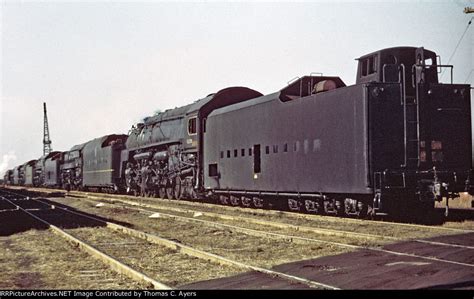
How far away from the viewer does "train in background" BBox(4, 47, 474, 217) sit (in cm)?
1533

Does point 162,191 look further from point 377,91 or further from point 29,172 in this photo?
point 29,172

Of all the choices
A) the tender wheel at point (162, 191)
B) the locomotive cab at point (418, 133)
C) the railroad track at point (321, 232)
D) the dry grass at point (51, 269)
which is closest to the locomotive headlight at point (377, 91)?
the locomotive cab at point (418, 133)

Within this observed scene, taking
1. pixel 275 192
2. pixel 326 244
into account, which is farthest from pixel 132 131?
pixel 326 244

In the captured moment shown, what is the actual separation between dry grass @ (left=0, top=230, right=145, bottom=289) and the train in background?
726 centimetres

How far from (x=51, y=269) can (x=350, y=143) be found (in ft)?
27.6

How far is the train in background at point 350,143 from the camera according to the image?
1533 centimetres

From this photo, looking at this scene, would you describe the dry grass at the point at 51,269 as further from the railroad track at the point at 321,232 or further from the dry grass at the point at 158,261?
the railroad track at the point at 321,232

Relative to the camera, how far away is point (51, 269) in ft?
35.7

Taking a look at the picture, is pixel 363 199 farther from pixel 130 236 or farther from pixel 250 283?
pixel 250 283

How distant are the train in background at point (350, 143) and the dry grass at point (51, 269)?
286 inches

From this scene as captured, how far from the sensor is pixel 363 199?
16.5 meters

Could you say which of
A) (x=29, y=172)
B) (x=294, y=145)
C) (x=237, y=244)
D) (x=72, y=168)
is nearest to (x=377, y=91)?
(x=294, y=145)

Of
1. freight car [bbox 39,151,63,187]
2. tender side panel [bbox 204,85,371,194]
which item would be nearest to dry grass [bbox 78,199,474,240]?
tender side panel [bbox 204,85,371,194]

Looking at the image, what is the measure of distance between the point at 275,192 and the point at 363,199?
4.79 metres
